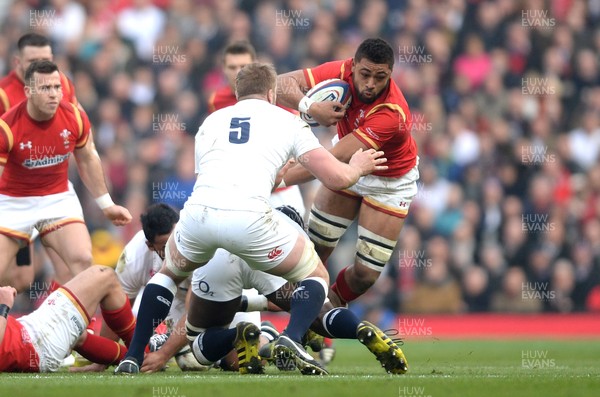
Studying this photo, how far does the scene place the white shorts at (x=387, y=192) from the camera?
387 inches

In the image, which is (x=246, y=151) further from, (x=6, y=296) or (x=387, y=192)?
(x=387, y=192)

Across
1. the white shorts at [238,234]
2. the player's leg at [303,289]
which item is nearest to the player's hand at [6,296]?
the white shorts at [238,234]

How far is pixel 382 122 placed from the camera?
9125mm

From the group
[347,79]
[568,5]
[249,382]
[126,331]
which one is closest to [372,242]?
[347,79]

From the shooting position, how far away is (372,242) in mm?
9836

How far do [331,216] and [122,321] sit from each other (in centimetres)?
223

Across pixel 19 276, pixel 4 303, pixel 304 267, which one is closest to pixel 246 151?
pixel 304 267

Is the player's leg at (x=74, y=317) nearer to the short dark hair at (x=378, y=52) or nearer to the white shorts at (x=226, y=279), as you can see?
the white shorts at (x=226, y=279)

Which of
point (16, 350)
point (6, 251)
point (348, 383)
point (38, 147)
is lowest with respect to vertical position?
point (16, 350)

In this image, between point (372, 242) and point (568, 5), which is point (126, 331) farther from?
point (568, 5)

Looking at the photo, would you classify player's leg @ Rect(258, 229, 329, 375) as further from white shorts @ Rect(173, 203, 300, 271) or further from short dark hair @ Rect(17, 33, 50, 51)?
short dark hair @ Rect(17, 33, 50, 51)

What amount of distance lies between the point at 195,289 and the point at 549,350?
513 cm

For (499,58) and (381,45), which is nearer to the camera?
(381,45)

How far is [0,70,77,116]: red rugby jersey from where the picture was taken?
10797 millimetres
